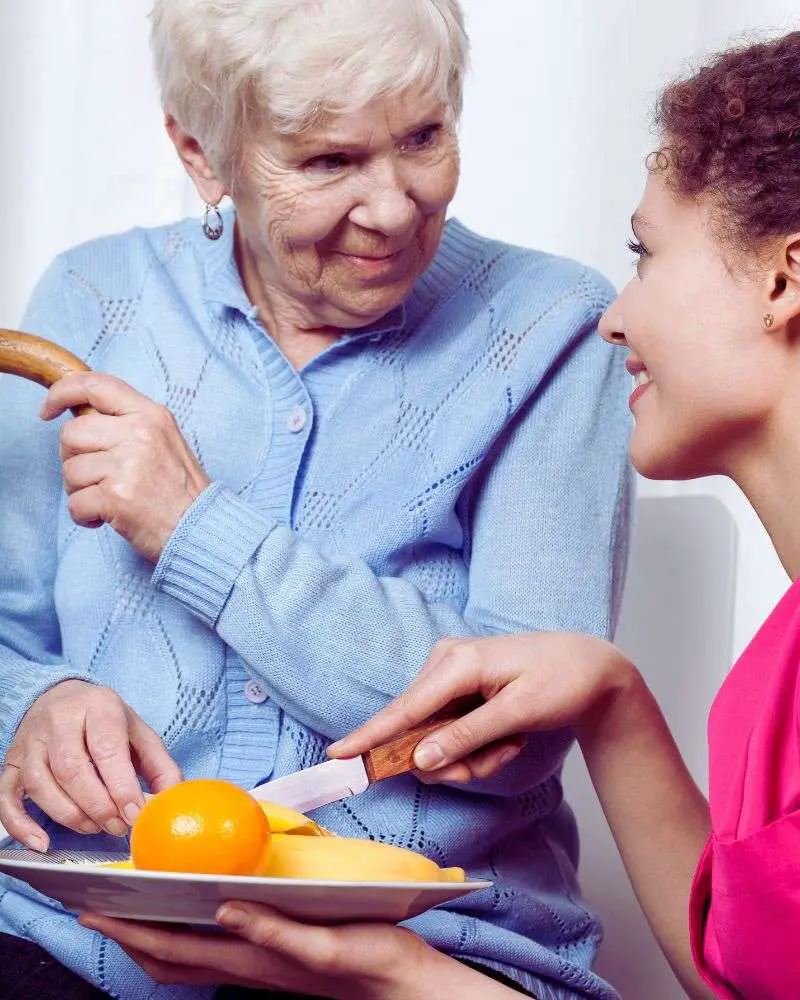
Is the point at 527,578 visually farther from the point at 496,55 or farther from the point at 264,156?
the point at 496,55

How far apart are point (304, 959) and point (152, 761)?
27 centimetres

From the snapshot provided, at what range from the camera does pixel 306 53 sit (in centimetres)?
129

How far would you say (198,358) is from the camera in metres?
1.49

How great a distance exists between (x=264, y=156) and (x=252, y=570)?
0.40m

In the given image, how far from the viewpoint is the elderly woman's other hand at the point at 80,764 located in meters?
1.17

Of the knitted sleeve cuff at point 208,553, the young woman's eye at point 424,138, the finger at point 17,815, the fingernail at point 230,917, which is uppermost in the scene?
the young woman's eye at point 424,138

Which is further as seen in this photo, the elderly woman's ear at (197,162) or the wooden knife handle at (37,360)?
the elderly woman's ear at (197,162)

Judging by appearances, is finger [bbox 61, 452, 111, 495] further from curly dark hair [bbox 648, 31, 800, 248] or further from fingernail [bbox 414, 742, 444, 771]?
curly dark hair [bbox 648, 31, 800, 248]

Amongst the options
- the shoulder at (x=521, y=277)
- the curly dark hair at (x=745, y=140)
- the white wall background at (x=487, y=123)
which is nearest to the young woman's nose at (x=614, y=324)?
the curly dark hair at (x=745, y=140)

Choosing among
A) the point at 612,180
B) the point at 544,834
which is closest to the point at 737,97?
the point at 544,834

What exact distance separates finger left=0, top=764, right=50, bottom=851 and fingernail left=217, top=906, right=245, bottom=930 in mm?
288

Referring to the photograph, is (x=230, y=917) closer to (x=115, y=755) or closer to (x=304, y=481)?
(x=115, y=755)

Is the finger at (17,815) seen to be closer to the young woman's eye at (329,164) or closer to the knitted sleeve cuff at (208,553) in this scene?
the knitted sleeve cuff at (208,553)

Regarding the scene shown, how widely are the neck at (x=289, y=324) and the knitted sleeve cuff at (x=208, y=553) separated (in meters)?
0.27
